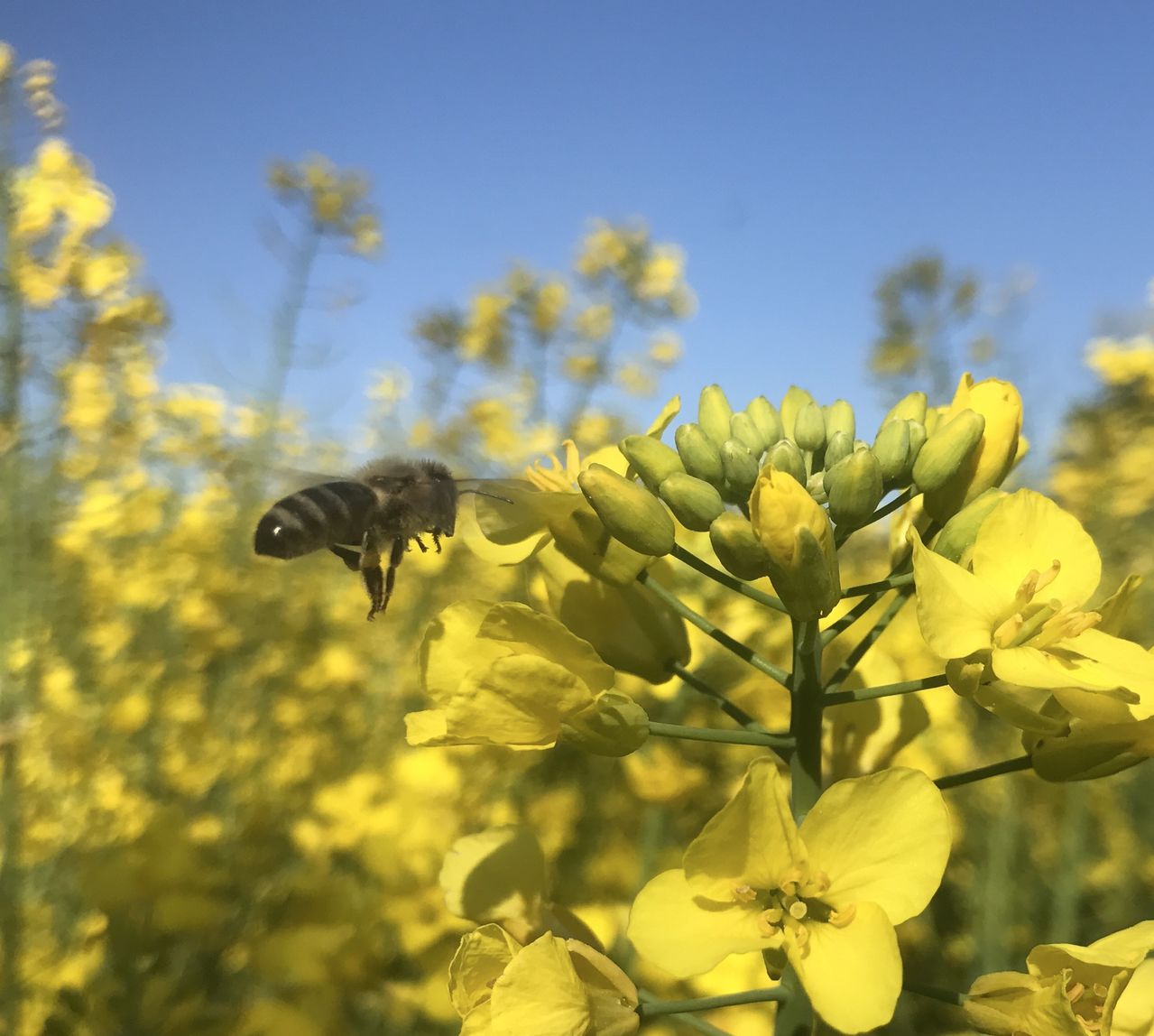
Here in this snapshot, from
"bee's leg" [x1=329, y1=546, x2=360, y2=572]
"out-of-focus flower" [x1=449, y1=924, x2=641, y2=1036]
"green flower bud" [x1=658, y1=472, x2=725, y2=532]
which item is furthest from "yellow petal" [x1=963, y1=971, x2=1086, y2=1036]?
"bee's leg" [x1=329, y1=546, x2=360, y2=572]

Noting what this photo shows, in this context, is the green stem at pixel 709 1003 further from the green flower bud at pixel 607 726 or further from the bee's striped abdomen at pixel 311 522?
the bee's striped abdomen at pixel 311 522

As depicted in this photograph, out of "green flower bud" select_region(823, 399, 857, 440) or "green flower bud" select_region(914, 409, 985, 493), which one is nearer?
"green flower bud" select_region(914, 409, 985, 493)

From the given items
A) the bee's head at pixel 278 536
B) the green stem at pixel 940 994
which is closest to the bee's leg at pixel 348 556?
the bee's head at pixel 278 536

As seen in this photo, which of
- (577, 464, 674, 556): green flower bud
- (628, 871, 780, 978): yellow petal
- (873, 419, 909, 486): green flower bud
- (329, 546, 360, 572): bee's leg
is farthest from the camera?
(329, 546, 360, 572): bee's leg

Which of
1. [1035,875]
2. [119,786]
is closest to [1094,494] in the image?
[1035,875]

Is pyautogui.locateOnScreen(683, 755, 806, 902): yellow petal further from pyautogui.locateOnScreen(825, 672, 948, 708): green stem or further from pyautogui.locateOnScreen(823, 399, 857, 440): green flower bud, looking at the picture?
pyautogui.locateOnScreen(823, 399, 857, 440): green flower bud

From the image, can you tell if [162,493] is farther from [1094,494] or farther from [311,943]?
[1094,494]

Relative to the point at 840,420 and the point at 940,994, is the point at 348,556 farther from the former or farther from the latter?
the point at 940,994
